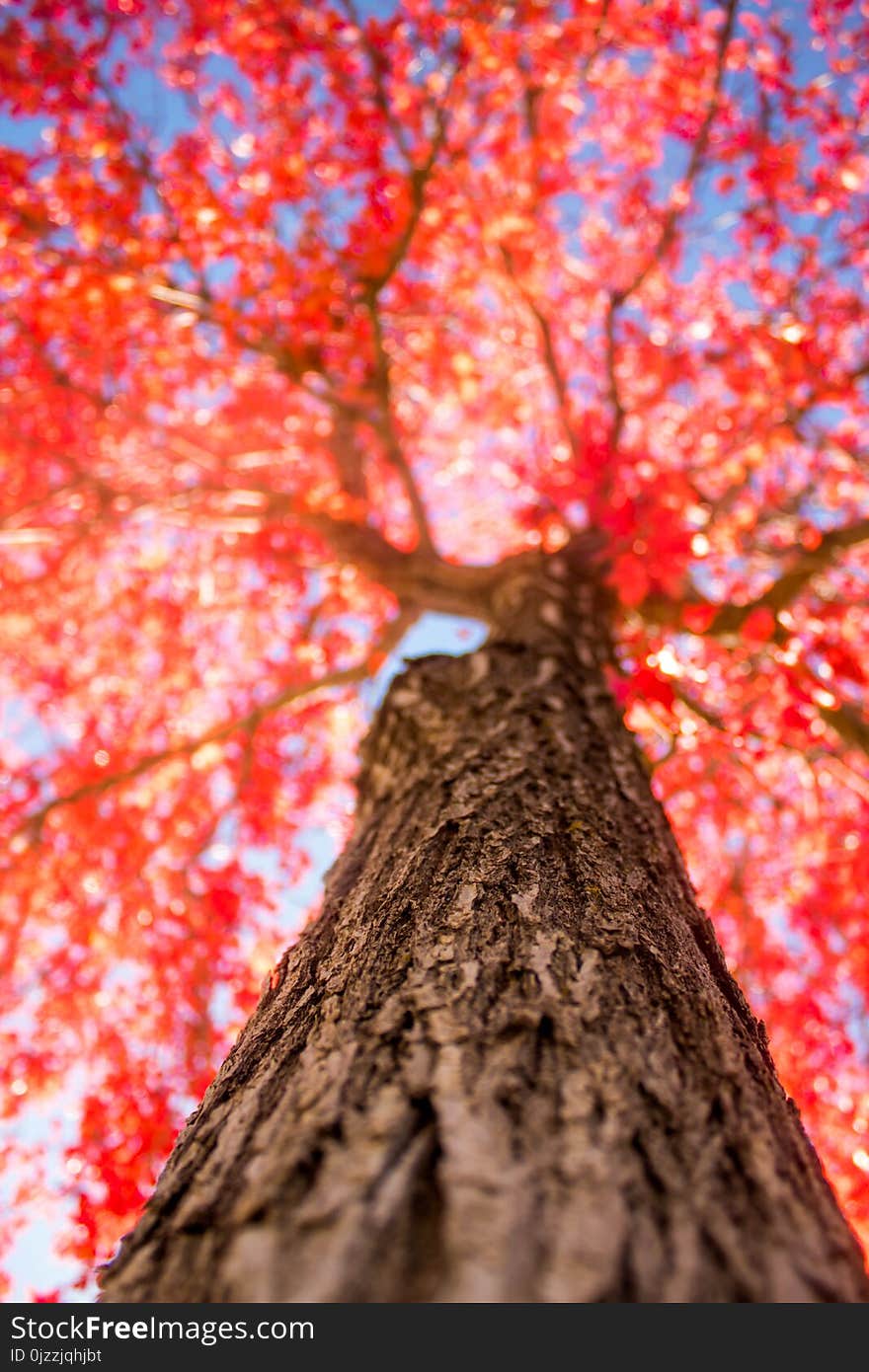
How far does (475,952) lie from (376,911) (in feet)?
1.21

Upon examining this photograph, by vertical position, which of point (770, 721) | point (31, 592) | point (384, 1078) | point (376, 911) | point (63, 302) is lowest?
point (384, 1078)

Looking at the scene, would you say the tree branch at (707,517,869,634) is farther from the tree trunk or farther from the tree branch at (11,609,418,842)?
the tree trunk

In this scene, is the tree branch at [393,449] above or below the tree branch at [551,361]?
below

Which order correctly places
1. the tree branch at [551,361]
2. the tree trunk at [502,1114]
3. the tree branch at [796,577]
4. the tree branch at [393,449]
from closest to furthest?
the tree trunk at [502,1114], the tree branch at [796,577], the tree branch at [393,449], the tree branch at [551,361]

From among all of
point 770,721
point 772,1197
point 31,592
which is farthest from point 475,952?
point 31,592

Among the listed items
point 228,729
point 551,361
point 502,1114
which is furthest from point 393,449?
point 502,1114

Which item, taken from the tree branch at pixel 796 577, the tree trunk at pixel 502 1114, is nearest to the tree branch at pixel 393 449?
the tree branch at pixel 796 577

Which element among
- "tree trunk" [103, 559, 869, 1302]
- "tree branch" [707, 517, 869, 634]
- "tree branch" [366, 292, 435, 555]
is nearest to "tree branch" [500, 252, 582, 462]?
"tree branch" [366, 292, 435, 555]

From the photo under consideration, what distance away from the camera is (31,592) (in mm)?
9953

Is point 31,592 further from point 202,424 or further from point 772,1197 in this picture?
point 772,1197

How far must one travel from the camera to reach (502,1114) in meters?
1.07

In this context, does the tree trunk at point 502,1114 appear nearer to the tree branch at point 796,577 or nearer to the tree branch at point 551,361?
the tree branch at point 796,577

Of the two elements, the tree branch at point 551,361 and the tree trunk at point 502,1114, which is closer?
the tree trunk at point 502,1114

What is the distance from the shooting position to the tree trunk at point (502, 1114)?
2.90ft
